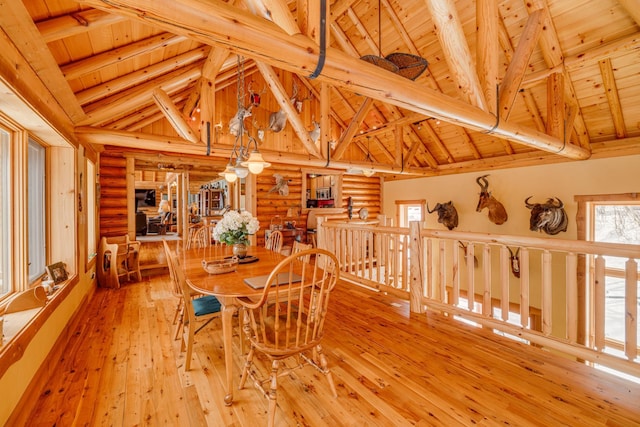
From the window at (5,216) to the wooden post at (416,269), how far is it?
3.77 meters

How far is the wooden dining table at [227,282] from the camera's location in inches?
73.4

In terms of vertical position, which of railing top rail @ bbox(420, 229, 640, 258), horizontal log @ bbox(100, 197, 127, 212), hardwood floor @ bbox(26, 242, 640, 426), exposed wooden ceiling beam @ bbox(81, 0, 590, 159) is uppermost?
exposed wooden ceiling beam @ bbox(81, 0, 590, 159)

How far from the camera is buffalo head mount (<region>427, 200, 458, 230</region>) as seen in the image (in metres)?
6.64

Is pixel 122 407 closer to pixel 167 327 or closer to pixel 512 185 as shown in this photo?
pixel 167 327

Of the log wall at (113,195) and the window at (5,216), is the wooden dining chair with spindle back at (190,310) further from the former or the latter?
the log wall at (113,195)

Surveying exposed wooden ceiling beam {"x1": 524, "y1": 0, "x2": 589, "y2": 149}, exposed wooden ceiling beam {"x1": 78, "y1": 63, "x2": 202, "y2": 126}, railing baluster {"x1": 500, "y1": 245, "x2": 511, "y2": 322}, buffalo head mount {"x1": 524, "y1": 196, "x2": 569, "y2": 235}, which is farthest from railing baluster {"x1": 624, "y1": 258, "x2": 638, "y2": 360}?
exposed wooden ceiling beam {"x1": 78, "y1": 63, "x2": 202, "y2": 126}

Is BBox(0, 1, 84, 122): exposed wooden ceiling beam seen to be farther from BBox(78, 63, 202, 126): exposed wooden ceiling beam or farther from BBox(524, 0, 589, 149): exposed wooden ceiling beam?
BBox(524, 0, 589, 149): exposed wooden ceiling beam

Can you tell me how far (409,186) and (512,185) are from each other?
265 centimetres

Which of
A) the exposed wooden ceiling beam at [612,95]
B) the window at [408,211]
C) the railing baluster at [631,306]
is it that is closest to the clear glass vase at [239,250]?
the railing baluster at [631,306]

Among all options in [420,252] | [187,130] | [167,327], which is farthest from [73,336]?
[420,252]

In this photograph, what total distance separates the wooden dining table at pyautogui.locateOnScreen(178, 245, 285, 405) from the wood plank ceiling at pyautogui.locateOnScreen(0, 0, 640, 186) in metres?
1.54

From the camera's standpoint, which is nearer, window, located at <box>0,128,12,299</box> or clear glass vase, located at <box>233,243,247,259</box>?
window, located at <box>0,128,12,299</box>

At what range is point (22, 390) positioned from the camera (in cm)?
A: 177

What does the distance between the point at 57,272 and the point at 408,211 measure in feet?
25.4
